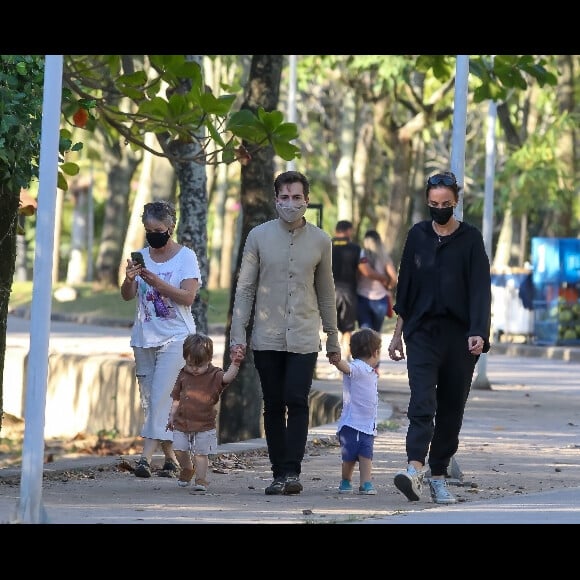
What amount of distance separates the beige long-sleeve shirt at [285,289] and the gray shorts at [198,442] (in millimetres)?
610

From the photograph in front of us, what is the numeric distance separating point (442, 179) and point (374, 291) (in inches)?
381

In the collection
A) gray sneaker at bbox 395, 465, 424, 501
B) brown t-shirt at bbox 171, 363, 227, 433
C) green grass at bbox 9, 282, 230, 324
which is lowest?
gray sneaker at bbox 395, 465, 424, 501

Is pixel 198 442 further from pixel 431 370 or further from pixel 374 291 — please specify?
pixel 374 291

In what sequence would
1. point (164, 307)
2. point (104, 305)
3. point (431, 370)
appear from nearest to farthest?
point (431, 370) → point (164, 307) → point (104, 305)

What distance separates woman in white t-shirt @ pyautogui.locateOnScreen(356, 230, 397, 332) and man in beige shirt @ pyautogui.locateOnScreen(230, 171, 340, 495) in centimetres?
903

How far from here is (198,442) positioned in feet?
35.3

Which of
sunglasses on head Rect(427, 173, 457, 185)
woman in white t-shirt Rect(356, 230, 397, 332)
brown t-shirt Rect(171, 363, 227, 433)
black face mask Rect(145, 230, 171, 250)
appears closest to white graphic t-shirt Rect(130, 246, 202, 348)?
black face mask Rect(145, 230, 171, 250)

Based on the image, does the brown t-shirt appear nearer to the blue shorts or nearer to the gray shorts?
the gray shorts

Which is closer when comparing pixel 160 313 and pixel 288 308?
pixel 288 308

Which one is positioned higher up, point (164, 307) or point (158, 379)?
point (164, 307)

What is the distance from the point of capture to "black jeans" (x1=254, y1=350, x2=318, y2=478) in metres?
10.6

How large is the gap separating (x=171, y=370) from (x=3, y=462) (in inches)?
225

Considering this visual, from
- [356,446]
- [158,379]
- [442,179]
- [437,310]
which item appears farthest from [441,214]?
[158,379]
